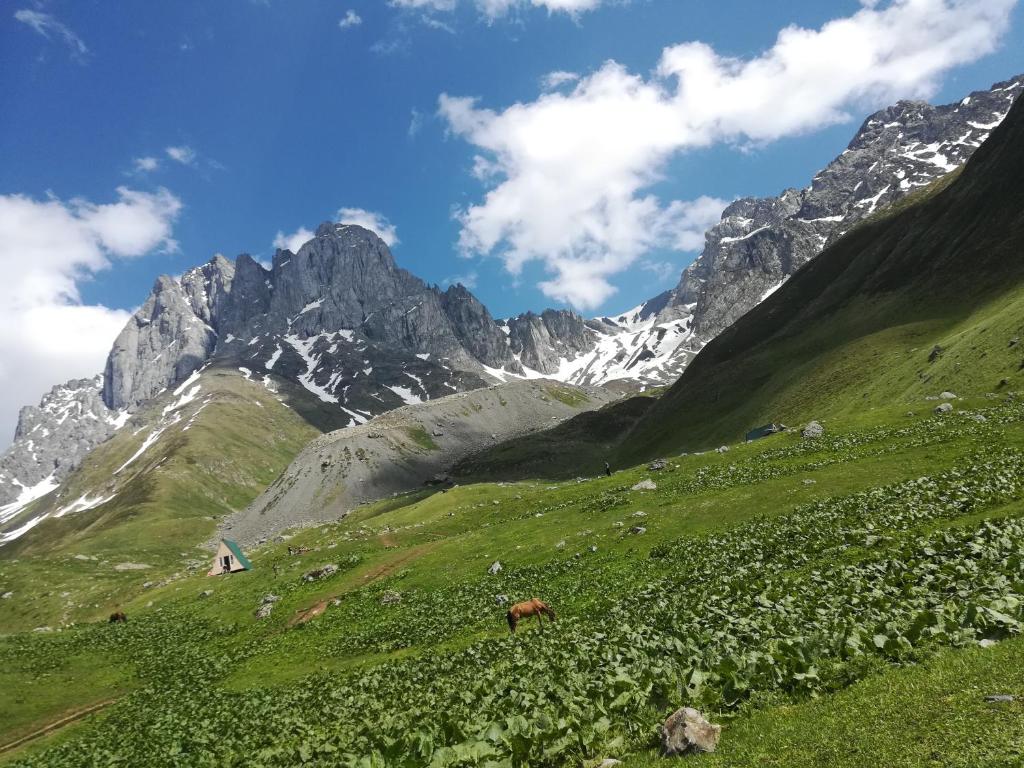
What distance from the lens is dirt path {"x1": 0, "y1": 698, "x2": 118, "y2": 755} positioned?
106 ft

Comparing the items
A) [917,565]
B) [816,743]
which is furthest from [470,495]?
[816,743]

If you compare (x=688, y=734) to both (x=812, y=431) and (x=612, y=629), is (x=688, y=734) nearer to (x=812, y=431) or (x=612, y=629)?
(x=612, y=629)

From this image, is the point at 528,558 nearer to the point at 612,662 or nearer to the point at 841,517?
the point at 841,517

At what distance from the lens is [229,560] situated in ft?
337

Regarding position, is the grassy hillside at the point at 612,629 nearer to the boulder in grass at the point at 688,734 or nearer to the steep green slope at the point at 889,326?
the boulder in grass at the point at 688,734

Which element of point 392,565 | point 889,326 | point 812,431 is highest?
point 889,326

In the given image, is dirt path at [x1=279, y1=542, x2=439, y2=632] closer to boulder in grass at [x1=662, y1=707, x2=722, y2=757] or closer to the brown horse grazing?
the brown horse grazing

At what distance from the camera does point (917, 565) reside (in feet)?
66.4

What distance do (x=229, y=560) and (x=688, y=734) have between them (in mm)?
107593

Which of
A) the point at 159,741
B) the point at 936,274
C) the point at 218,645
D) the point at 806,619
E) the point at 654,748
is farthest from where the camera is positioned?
the point at 936,274

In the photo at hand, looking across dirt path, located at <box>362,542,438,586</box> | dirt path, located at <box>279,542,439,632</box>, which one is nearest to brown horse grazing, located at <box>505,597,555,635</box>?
dirt path, located at <box>279,542,439,632</box>

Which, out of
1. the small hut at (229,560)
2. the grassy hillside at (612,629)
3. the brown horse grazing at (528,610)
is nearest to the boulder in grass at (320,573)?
the grassy hillside at (612,629)

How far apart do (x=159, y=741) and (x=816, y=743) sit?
26.9 m

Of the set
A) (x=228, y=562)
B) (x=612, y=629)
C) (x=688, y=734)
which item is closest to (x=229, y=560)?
(x=228, y=562)
